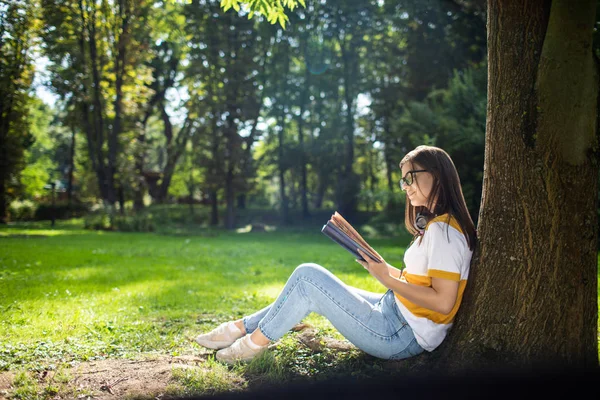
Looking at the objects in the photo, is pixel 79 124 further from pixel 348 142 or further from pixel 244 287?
pixel 244 287

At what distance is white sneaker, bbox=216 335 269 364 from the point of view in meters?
3.76

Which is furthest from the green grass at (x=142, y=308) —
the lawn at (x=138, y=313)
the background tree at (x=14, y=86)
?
the background tree at (x=14, y=86)

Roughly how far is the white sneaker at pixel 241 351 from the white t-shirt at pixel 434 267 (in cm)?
121

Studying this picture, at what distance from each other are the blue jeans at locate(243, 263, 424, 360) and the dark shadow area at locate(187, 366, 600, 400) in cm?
25

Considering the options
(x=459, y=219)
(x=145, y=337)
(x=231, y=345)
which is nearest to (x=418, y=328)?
(x=459, y=219)

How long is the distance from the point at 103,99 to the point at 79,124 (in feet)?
15.0

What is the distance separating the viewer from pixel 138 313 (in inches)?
238

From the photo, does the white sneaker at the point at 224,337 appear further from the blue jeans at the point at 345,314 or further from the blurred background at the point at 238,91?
the blurred background at the point at 238,91

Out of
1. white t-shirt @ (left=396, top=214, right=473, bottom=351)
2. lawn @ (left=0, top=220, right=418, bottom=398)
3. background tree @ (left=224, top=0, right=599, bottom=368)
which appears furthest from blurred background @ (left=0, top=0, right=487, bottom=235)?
white t-shirt @ (left=396, top=214, right=473, bottom=351)

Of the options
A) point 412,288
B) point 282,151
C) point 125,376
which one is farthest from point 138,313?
point 282,151

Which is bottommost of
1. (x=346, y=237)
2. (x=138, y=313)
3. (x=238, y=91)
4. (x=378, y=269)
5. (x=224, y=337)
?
(x=138, y=313)

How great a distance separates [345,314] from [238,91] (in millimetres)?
23733

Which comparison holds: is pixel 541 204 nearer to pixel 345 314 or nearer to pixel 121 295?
pixel 345 314

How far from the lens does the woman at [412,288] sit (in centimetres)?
316
